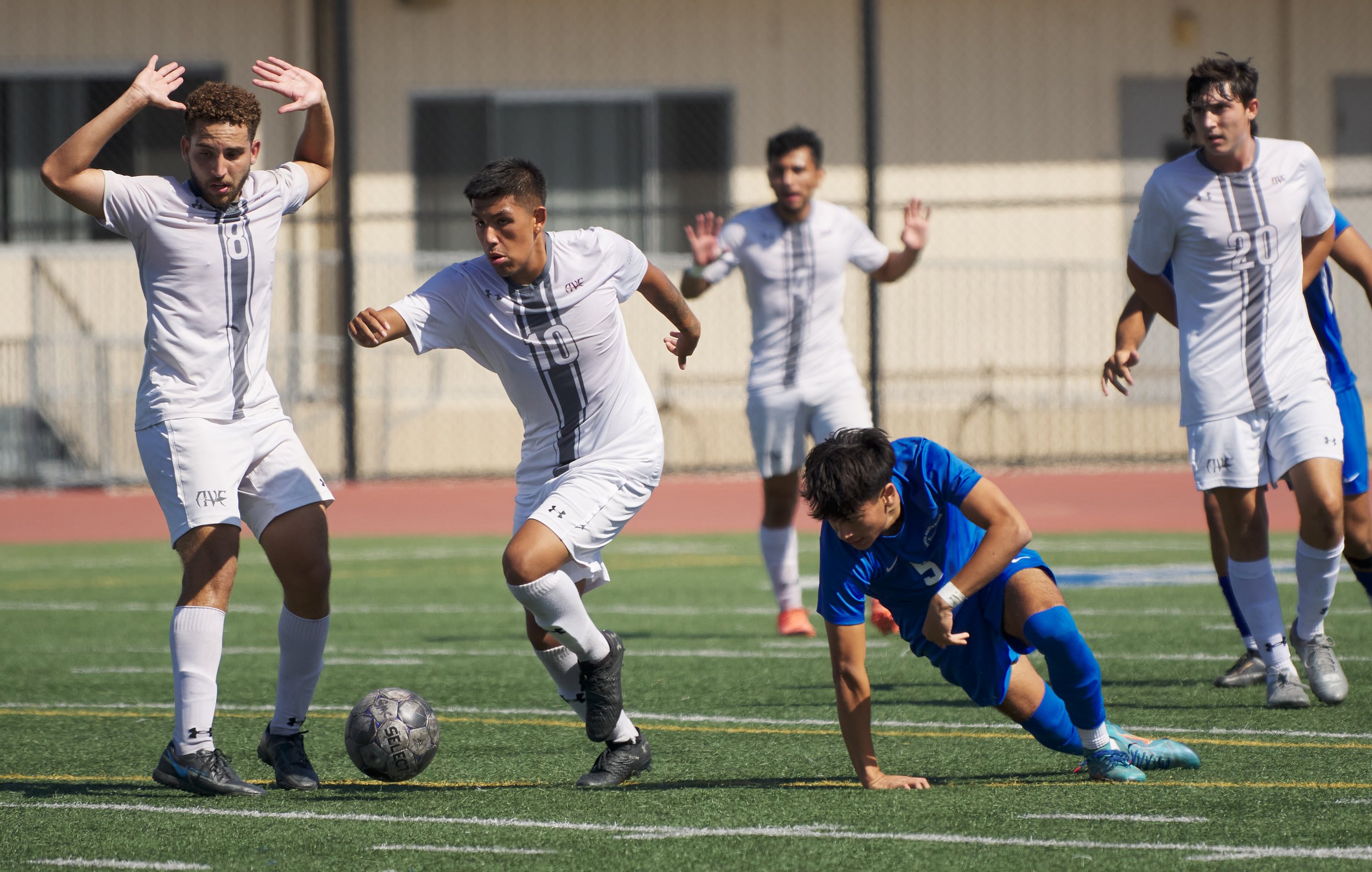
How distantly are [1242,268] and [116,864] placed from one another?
14.1 feet

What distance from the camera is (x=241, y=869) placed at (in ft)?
14.0

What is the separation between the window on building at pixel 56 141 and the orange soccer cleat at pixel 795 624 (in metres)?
12.9

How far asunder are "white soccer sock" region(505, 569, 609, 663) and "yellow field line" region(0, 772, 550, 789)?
44cm

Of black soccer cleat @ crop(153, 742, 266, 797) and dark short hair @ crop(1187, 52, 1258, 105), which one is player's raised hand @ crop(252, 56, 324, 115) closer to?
black soccer cleat @ crop(153, 742, 266, 797)

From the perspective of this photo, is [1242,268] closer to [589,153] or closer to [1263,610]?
[1263,610]

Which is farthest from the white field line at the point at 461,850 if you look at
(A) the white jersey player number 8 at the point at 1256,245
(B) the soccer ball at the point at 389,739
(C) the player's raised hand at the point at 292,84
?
(A) the white jersey player number 8 at the point at 1256,245

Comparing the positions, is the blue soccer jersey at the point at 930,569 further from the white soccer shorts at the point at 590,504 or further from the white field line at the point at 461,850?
the white field line at the point at 461,850

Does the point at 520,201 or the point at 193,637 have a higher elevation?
the point at 520,201

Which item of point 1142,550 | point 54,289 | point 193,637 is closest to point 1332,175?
point 1142,550

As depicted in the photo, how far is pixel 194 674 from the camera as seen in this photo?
5344 millimetres

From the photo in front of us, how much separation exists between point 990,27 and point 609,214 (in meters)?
4.92

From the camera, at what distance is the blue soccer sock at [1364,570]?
267 inches

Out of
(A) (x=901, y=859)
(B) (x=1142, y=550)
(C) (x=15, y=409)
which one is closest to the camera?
(A) (x=901, y=859)

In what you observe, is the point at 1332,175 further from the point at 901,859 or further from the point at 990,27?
the point at 901,859
